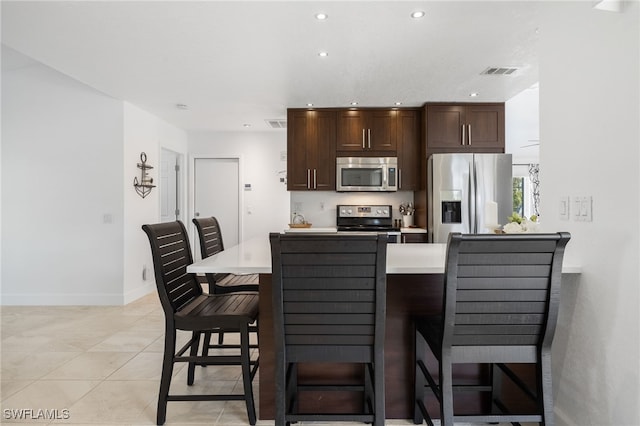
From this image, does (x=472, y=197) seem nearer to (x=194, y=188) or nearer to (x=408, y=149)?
(x=408, y=149)

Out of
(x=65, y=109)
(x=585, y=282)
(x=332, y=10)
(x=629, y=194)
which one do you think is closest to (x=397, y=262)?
(x=585, y=282)

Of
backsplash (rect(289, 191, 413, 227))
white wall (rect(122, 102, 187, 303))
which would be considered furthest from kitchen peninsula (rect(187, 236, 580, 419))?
backsplash (rect(289, 191, 413, 227))

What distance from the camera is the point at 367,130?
4.70m

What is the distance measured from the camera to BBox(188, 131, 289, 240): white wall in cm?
605

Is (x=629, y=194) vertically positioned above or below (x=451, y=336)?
above

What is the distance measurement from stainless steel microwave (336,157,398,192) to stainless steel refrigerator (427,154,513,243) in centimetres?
59

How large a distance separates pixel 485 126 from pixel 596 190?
3.17 metres

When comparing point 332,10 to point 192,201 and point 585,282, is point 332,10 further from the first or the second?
point 192,201

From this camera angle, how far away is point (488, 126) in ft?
14.8

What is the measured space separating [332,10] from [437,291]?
174 cm

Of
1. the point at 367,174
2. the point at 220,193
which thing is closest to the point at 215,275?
the point at 367,174

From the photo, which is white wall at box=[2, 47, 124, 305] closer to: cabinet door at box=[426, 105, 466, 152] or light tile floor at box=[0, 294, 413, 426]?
light tile floor at box=[0, 294, 413, 426]

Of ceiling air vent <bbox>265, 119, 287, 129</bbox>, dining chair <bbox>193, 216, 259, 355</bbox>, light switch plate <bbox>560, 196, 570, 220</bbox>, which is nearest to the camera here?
light switch plate <bbox>560, 196, 570, 220</bbox>

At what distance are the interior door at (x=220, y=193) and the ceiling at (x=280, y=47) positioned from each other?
187cm
